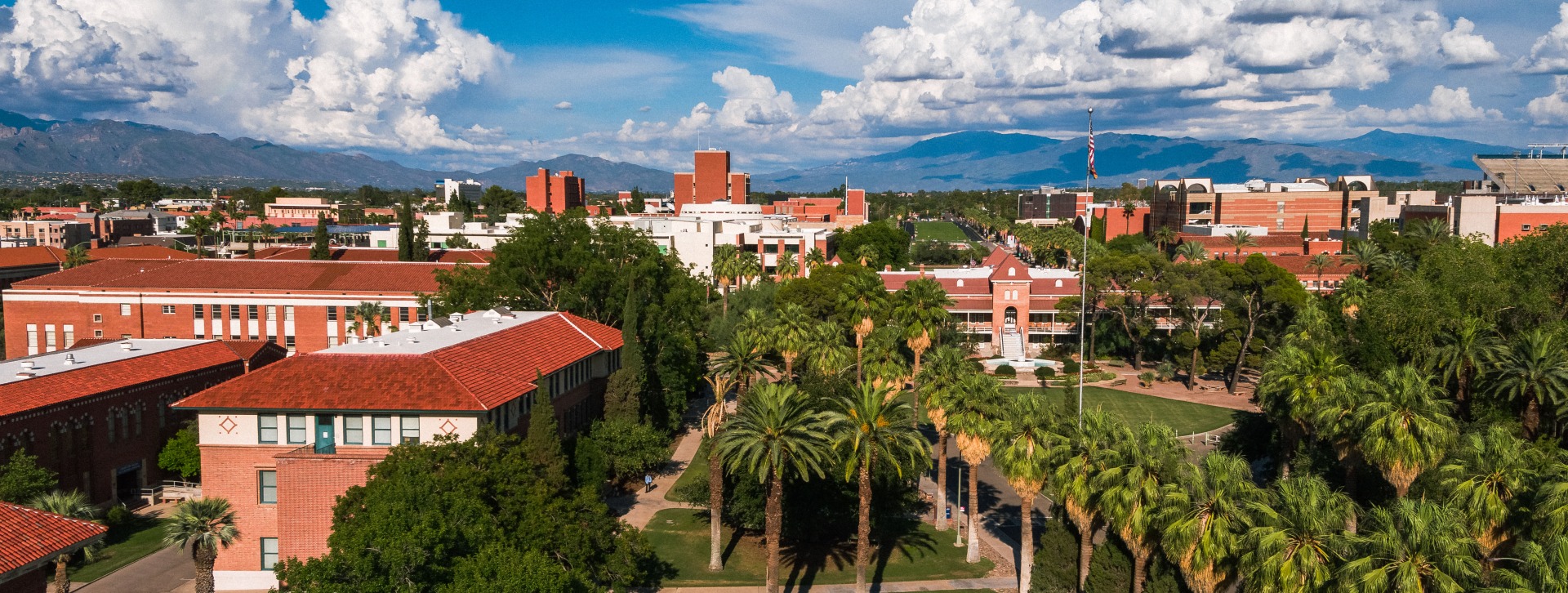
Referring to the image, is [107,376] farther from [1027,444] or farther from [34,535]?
[1027,444]

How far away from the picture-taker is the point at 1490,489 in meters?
26.8

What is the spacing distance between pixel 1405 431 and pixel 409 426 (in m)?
33.2

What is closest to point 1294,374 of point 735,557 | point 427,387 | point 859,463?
point 859,463

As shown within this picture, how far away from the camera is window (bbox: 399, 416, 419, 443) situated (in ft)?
125

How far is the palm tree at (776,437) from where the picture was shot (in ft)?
112

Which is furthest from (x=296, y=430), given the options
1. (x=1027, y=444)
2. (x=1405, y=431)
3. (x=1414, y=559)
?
(x=1405, y=431)

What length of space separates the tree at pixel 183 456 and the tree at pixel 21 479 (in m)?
8.83

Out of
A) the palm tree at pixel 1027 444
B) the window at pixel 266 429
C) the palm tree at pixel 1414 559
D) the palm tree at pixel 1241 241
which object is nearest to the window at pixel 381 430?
the window at pixel 266 429

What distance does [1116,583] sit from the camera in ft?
107

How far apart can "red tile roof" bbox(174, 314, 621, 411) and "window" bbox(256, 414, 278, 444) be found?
71cm

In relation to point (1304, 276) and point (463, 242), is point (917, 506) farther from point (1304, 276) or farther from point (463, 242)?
point (463, 242)

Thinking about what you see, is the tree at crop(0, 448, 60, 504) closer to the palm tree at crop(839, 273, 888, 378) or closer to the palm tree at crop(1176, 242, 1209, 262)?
the palm tree at crop(839, 273, 888, 378)

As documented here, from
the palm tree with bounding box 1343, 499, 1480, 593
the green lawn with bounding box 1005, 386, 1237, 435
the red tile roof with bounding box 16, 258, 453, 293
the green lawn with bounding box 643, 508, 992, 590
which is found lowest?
the green lawn with bounding box 643, 508, 992, 590

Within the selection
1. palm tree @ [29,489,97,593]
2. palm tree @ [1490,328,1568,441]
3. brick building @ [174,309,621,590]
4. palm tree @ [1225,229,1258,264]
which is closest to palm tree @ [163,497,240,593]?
brick building @ [174,309,621,590]
